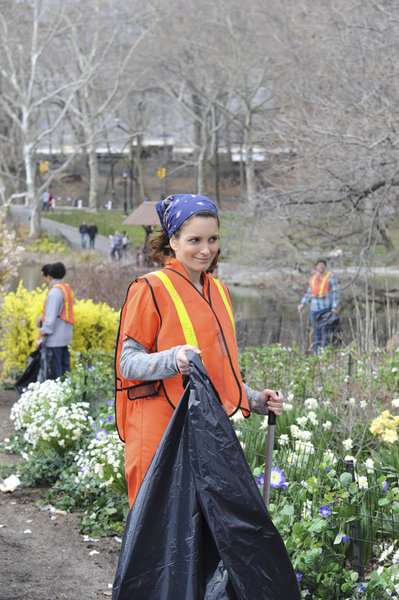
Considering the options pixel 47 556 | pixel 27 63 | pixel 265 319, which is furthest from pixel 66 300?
pixel 27 63

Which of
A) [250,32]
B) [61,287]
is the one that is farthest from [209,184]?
[61,287]

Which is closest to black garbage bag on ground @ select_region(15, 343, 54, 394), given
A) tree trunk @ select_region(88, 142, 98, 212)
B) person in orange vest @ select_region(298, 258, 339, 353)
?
person in orange vest @ select_region(298, 258, 339, 353)

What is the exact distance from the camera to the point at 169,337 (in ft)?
8.95

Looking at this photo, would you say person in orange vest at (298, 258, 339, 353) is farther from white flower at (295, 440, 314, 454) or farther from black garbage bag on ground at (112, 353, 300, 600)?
black garbage bag on ground at (112, 353, 300, 600)

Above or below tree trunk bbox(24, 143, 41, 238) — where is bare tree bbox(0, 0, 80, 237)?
above

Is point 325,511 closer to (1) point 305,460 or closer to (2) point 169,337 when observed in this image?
(1) point 305,460

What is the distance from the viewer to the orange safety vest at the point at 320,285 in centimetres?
1226

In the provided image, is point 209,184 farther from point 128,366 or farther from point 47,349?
point 128,366

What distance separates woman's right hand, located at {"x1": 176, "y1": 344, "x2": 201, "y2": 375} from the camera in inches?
99.7

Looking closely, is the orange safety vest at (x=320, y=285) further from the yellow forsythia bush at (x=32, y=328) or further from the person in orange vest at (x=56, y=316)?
the person in orange vest at (x=56, y=316)

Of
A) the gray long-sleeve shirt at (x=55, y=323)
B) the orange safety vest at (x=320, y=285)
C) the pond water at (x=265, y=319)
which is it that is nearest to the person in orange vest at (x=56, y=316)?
the gray long-sleeve shirt at (x=55, y=323)

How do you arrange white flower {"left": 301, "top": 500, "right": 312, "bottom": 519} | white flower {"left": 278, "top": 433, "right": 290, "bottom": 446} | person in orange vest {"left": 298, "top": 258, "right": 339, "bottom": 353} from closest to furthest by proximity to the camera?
white flower {"left": 301, "top": 500, "right": 312, "bottom": 519} < white flower {"left": 278, "top": 433, "right": 290, "bottom": 446} < person in orange vest {"left": 298, "top": 258, "right": 339, "bottom": 353}

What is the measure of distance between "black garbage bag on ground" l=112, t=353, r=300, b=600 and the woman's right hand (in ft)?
0.06

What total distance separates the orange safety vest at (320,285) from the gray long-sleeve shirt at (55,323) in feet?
17.3
